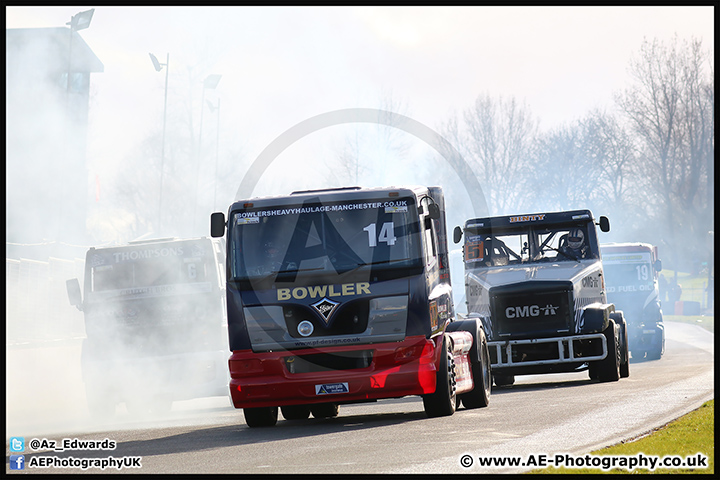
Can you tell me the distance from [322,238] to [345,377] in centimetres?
168

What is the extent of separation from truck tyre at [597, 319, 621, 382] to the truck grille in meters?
0.79

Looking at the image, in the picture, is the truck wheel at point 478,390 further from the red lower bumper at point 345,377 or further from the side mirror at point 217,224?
the side mirror at point 217,224

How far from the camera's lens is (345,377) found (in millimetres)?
11797

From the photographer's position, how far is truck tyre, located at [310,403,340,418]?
14.1 meters

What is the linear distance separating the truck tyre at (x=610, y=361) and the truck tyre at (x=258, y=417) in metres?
6.95

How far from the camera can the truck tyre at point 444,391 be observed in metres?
12.0

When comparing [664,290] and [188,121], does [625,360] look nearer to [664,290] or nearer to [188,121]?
[188,121]

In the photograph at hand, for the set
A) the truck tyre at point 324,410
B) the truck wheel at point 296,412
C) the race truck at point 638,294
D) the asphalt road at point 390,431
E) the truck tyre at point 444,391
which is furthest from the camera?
the race truck at point 638,294

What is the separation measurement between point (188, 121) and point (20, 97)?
14260mm

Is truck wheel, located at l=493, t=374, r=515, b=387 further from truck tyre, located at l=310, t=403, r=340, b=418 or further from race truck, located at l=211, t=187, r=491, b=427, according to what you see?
race truck, located at l=211, t=187, r=491, b=427

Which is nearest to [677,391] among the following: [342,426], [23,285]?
[342,426]

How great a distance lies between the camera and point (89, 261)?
58.0 feet

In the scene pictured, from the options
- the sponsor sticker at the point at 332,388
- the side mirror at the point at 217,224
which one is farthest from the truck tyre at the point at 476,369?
the side mirror at the point at 217,224

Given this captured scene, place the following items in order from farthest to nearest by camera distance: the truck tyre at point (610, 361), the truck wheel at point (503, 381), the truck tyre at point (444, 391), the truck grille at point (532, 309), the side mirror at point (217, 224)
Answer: the truck wheel at point (503, 381)
the truck tyre at point (610, 361)
the truck grille at point (532, 309)
the side mirror at point (217, 224)
the truck tyre at point (444, 391)
